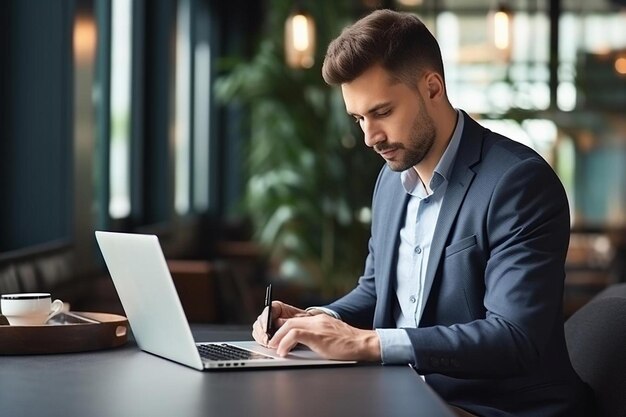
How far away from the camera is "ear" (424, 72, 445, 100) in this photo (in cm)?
249

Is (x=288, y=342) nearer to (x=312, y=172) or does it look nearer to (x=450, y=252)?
(x=450, y=252)

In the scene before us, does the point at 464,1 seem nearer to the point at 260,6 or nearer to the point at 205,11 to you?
the point at 260,6

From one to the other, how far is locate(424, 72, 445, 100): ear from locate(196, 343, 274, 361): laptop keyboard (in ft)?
2.31

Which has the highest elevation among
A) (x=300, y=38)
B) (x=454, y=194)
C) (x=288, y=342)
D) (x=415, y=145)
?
(x=300, y=38)

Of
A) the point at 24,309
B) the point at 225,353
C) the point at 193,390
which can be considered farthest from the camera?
the point at 24,309

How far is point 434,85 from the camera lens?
251cm

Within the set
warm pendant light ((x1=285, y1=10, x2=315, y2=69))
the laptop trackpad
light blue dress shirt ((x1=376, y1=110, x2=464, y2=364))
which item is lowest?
the laptop trackpad

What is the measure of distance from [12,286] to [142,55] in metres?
4.12

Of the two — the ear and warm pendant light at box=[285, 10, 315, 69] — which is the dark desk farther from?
warm pendant light at box=[285, 10, 315, 69]

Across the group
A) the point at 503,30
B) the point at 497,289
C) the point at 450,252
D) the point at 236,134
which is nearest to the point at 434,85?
the point at 450,252

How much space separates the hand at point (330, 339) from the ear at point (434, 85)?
2.02 ft

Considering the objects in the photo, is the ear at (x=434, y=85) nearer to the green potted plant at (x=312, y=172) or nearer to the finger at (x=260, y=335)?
the finger at (x=260, y=335)

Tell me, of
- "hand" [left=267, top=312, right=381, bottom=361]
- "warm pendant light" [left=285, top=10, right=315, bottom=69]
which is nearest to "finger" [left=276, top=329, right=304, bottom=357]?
"hand" [left=267, top=312, right=381, bottom=361]

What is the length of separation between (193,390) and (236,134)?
385 inches
